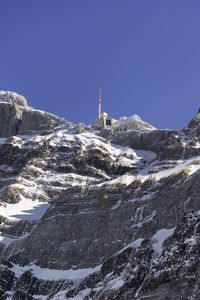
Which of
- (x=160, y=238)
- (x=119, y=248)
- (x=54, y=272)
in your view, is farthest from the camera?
(x=54, y=272)

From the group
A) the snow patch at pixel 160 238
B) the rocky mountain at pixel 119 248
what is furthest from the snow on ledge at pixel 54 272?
the snow patch at pixel 160 238

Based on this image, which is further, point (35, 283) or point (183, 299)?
point (35, 283)

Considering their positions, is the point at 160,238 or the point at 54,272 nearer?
the point at 160,238

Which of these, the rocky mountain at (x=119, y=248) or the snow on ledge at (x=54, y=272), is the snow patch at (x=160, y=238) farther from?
the snow on ledge at (x=54, y=272)

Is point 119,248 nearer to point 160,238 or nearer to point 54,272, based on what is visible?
point 160,238

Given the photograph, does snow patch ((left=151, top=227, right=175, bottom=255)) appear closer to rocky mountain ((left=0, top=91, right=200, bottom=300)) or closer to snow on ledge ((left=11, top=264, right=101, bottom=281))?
rocky mountain ((left=0, top=91, right=200, bottom=300))

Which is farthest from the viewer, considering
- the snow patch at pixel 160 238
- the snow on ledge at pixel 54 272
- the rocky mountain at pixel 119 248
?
the snow on ledge at pixel 54 272

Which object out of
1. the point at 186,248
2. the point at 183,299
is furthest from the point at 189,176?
the point at 183,299

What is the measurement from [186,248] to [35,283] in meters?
42.7

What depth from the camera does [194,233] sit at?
152 metres

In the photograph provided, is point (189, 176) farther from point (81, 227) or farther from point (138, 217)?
point (81, 227)

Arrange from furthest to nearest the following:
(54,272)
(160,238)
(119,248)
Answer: (54,272) → (119,248) → (160,238)

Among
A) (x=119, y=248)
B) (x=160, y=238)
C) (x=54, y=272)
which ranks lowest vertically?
(x=54, y=272)

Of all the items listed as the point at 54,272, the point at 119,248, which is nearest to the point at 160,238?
the point at 119,248
